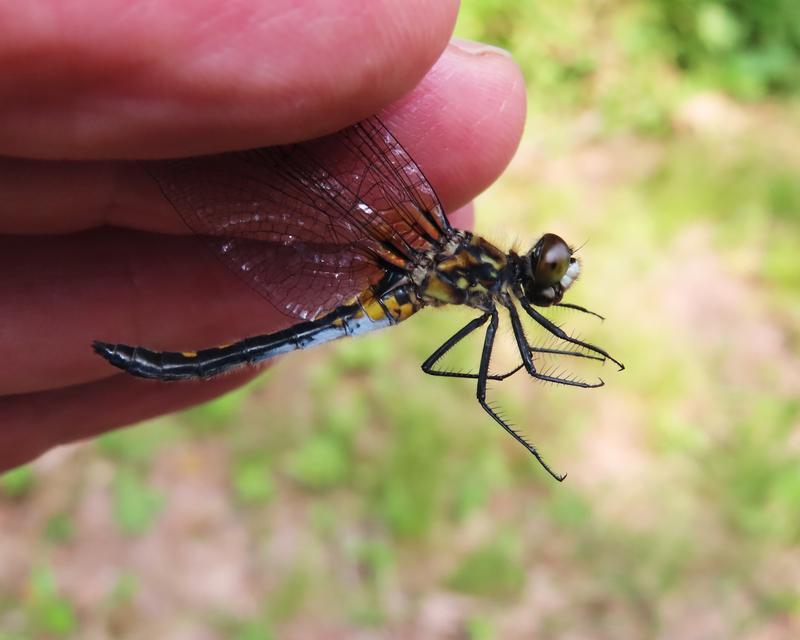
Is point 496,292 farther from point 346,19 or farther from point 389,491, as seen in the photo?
point 389,491

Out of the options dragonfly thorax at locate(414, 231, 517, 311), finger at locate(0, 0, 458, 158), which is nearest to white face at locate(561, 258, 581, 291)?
dragonfly thorax at locate(414, 231, 517, 311)

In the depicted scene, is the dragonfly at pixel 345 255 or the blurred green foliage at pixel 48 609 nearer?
the dragonfly at pixel 345 255

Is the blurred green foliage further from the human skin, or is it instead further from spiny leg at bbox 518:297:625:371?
spiny leg at bbox 518:297:625:371

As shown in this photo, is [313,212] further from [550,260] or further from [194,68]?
[194,68]

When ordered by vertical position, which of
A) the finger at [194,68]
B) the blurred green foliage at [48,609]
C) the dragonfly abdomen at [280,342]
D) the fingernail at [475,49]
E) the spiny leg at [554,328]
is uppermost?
the fingernail at [475,49]

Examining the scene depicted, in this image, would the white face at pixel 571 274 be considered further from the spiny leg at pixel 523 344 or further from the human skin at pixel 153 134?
the human skin at pixel 153 134

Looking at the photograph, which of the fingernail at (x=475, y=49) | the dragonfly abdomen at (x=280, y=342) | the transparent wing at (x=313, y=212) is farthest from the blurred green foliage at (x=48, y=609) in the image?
the fingernail at (x=475, y=49)
